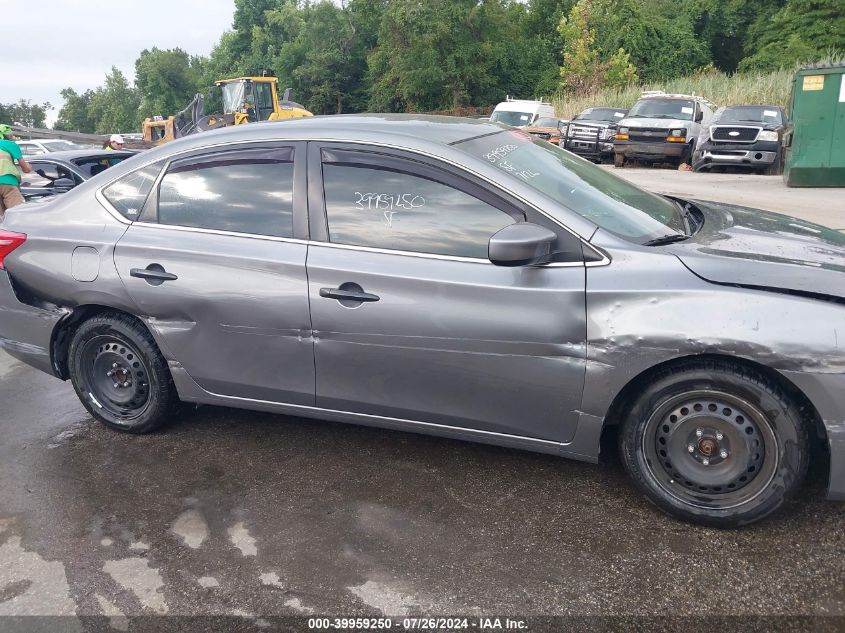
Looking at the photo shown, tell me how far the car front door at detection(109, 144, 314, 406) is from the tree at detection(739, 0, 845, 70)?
43.2 meters

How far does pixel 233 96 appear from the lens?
2838 cm

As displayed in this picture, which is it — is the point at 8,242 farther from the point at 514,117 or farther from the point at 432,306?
the point at 514,117

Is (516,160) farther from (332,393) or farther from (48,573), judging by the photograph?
(48,573)

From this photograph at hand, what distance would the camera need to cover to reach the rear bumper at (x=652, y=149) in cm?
1919

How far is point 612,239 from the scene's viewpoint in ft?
10.7

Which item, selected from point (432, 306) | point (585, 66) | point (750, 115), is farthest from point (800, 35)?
point (432, 306)

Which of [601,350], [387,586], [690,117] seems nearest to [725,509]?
[601,350]

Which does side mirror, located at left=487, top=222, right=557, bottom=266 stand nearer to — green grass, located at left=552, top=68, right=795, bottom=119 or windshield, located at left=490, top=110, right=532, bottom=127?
windshield, located at left=490, top=110, right=532, bottom=127

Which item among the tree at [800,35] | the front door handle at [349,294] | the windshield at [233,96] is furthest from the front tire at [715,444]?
the tree at [800,35]

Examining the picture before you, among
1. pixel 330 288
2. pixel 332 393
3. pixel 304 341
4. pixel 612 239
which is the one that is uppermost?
pixel 612 239

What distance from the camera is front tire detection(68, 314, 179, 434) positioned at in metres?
4.16

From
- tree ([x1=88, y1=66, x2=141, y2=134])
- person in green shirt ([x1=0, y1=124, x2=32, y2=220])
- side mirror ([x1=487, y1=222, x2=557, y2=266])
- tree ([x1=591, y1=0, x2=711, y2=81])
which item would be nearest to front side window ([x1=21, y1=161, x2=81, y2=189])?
person in green shirt ([x1=0, y1=124, x2=32, y2=220])

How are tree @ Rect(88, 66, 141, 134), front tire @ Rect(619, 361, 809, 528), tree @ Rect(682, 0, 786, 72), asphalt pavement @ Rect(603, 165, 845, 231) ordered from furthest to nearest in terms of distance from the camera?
tree @ Rect(88, 66, 141, 134) < tree @ Rect(682, 0, 786, 72) < asphalt pavement @ Rect(603, 165, 845, 231) < front tire @ Rect(619, 361, 809, 528)

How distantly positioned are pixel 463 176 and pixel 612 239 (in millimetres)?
731
